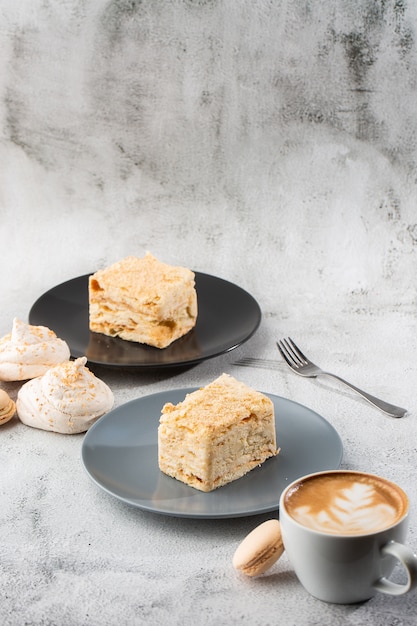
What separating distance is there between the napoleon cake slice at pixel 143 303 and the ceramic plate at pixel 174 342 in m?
0.03

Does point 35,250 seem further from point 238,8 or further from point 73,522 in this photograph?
point 73,522

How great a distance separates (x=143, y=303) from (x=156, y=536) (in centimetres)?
89

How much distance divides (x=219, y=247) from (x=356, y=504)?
1.84m

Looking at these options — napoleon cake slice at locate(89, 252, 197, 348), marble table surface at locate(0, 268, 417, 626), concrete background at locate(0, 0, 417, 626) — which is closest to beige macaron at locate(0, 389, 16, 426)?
marble table surface at locate(0, 268, 417, 626)

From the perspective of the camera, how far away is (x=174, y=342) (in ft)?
9.11

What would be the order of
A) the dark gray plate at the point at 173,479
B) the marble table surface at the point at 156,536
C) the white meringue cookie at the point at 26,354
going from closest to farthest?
1. the marble table surface at the point at 156,536
2. the dark gray plate at the point at 173,479
3. the white meringue cookie at the point at 26,354

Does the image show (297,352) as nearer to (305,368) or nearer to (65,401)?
(305,368)

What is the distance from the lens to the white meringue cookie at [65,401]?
2312 mm

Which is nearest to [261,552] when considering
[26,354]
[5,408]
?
[5,408]

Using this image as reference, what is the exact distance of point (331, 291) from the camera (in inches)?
128

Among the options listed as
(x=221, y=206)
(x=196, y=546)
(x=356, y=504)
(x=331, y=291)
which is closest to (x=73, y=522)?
(x=196, y=546)

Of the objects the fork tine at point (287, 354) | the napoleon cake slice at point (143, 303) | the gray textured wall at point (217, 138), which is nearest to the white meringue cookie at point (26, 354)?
the napoleon cake slice at point (143, 303)

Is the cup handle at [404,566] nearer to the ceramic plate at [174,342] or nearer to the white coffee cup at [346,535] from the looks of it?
the white coffee cup at [346,535]

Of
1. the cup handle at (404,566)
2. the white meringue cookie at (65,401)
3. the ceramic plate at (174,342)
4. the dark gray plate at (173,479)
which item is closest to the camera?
the cup handle at (404,566)
